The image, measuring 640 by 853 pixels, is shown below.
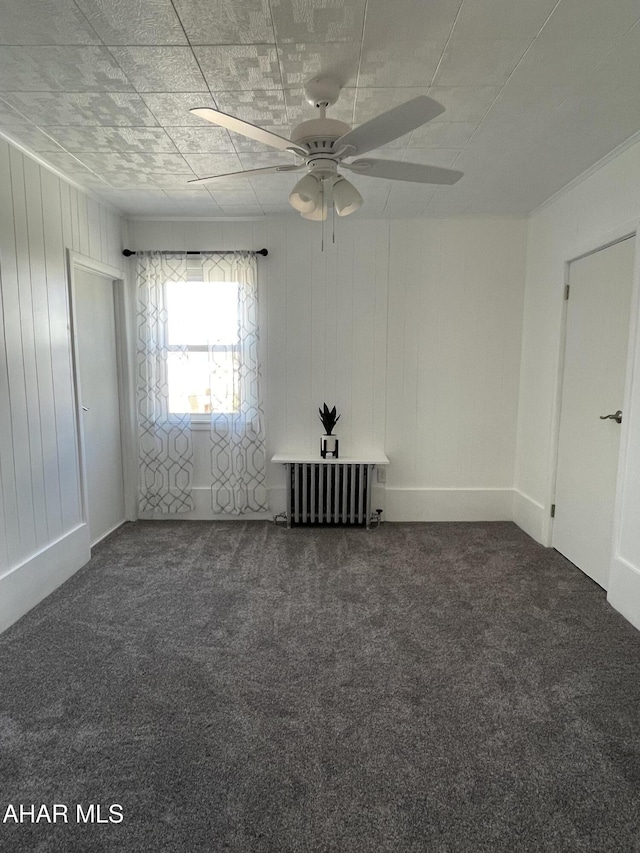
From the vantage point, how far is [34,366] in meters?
2.60

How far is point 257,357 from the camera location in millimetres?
3799

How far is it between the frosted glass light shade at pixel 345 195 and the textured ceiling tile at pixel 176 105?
0.72 metres

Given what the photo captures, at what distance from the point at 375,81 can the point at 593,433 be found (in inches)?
92.7

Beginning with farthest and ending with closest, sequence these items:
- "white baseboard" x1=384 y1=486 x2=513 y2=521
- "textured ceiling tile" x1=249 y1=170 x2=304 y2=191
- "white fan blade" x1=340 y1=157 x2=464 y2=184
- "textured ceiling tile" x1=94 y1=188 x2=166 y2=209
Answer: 1. "white baseboard" x1=384 y1=486 x2=513 y2=521
2. "textured ceiling tile" x1=94 y1=188 x2=166 y2=209
3. "textured ceiling tile" x1=249 y1=170 x2=304 y2=191
4. "white fan blade" x1=340 y1=157 x2=464 y2=184

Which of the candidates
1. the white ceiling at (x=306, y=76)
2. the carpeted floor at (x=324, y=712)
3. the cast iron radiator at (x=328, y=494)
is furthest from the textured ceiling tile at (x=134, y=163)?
the carpeted floor at (x=324, y=712)

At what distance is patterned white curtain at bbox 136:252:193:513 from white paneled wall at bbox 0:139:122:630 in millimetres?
635

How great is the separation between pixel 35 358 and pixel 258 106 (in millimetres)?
1864

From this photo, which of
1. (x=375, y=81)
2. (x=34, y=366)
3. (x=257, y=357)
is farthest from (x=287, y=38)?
(x=257, y=357)

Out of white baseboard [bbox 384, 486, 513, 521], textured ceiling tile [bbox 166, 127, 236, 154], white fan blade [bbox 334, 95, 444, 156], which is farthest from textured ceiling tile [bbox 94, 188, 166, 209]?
white baseboard [bbox 384, 486, 513, 521]

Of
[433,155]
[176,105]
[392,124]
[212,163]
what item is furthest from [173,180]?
[392,124]

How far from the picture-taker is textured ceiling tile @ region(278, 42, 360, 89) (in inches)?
65.8

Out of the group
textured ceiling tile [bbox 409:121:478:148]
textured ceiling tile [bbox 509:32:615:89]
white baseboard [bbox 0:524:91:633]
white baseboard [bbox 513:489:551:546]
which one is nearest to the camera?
textured ceiling tile [bbox 509:32:615:89]

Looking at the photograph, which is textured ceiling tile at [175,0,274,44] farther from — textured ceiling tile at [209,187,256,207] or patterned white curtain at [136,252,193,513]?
patterned white curtain at [136,252,193,513]

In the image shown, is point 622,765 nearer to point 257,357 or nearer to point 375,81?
point 375,81
